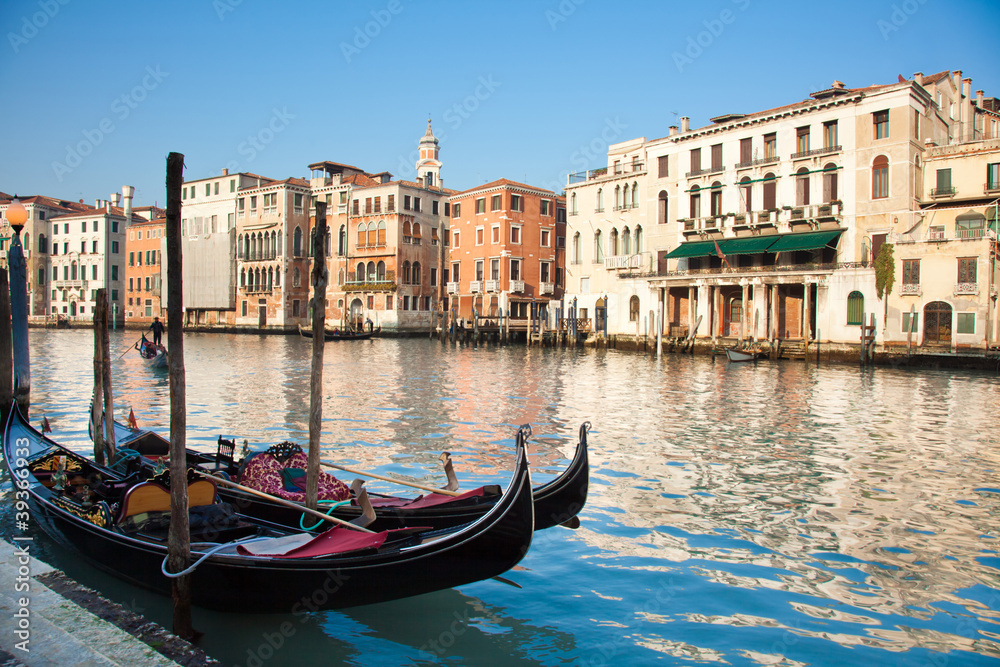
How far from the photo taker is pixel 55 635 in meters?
2.76

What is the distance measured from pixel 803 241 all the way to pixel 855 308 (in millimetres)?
3110

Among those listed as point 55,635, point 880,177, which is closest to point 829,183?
point 880,177

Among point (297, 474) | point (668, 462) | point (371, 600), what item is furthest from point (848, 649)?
point (668, 462)

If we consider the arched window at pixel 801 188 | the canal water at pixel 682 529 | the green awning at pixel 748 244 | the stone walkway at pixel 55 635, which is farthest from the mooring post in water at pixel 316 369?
A: the arched window at pixel 801 188

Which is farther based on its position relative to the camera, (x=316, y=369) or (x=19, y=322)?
(x=19, y=322)

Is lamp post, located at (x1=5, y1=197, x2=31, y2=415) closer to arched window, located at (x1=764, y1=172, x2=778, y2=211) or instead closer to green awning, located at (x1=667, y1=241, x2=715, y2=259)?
green awning, located at (x1=667, y1=241, x2=715, y2=259)

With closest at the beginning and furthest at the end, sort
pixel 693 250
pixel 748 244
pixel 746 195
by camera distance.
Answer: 1. pixel 748 244
2. pixel 746 195
3. pixel 693 250

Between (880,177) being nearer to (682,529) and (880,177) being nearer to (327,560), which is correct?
(682,529)

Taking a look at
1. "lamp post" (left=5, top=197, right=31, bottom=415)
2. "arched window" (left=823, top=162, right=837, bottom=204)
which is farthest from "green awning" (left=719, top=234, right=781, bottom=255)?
"lamp post" (left=5, top=197, right=31, bottom=415)

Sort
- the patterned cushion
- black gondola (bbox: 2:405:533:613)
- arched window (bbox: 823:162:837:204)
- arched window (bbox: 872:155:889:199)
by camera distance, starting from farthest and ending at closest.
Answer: arched window (bbox: 823:162:837:204)
arched window (bbox: 872:155:889:199)
the patterned cushion
black gondola (bbox: 2:405:533:613)

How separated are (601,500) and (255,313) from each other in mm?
44824

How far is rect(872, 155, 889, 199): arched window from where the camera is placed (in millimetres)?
24656

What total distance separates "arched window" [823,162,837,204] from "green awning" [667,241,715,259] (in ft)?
15.7

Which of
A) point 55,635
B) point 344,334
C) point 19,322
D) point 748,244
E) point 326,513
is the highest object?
point 748,244
